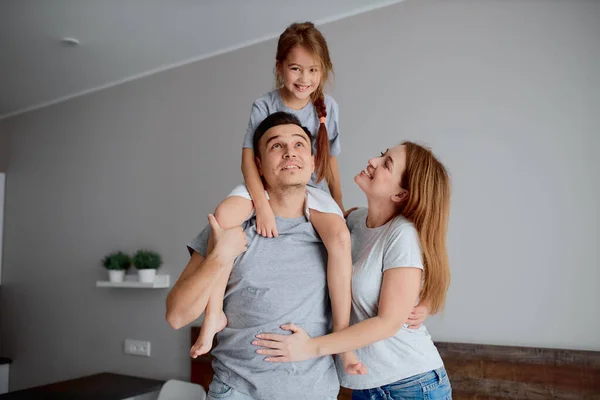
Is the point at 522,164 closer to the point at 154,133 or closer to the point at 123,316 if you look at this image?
the point at 154,133

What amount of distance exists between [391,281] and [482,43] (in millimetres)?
1529

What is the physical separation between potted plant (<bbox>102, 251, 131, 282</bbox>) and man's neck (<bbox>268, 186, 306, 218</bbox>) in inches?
91.3

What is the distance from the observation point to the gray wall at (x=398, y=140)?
7.29ft

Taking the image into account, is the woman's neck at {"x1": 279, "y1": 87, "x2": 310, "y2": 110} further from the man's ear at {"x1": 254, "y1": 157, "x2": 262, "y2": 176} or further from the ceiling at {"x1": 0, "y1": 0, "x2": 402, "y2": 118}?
the ceiling at {"x1": 0, "y1": 0, "x2": 402, "y2": 118}

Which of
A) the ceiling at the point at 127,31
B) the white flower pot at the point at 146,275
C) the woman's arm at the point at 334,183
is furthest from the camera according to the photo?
the white flower pot at the point at 146,275

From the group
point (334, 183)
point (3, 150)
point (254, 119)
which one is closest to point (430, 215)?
point (334, 183)

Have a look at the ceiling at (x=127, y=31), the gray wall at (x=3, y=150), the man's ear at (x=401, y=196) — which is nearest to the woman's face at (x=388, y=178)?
the man's ear at (x=401, y=196)

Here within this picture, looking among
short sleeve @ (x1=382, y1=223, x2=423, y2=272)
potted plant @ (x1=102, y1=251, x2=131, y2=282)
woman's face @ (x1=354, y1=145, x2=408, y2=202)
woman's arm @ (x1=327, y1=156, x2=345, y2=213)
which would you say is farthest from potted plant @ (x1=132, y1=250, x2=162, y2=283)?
short sleeve @ (x1=382, y1=223, x2=423, y2=272)

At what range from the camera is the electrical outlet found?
11.5 ft

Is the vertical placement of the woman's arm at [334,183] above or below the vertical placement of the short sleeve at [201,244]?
above

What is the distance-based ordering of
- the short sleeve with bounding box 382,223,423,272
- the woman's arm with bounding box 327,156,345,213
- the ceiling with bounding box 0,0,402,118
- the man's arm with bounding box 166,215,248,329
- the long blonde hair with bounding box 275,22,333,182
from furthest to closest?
the ceiling with bounding box 0,0,402,118
the woman's arm with bounding box 327,156,345,213
the long blonde hair with bounding box 275,22,333,182
the short sleeve with bounding box 382,223,423,272
the man's arm with bounding box 166,215,248,329

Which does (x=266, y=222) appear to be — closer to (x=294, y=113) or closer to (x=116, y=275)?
(x=294, y=113)

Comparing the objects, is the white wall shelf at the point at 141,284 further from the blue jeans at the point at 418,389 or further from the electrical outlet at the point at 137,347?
the blue jeans at the point at 418,389

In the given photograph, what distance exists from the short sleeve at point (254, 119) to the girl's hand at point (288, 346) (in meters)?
0.58
